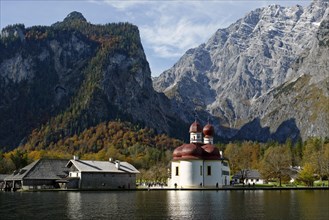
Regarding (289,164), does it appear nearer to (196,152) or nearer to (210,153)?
(210,153)

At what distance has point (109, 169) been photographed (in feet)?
389

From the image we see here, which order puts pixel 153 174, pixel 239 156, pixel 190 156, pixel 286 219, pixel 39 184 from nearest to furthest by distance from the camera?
pixel 286 219
pixel 39 184
pixel 190 156
pixel 153 174
pixel 239 156

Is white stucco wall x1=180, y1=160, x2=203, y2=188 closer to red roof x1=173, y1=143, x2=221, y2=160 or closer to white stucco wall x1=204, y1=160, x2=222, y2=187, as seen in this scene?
red roof x1=173, y1=143, x2=221, y2=160

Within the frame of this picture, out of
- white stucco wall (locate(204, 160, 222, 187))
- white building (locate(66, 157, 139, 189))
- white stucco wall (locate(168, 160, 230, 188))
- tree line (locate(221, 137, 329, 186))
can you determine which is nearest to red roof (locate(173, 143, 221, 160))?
white stucco wall (locate(168, 160, 230, 188))

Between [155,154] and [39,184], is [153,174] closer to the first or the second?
[155,154]

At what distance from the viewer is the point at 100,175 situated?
116 m

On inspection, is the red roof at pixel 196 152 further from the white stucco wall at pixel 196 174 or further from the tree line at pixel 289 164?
the tree line at pixel 289 164

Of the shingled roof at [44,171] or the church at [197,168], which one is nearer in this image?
the shingled roof at [44,171]

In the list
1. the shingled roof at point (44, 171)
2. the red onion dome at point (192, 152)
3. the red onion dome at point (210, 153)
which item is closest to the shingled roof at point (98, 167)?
the shingled roof at point (44, 171)

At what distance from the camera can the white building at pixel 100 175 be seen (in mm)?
113125

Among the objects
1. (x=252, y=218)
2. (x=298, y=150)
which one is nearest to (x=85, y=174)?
(x=252, y=218)

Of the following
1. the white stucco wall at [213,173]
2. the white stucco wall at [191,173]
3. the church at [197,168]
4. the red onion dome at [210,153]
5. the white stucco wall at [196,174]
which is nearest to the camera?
the white stucco wall at [191,173]

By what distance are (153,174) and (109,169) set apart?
41295mm

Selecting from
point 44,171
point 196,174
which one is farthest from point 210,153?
point 44,171
